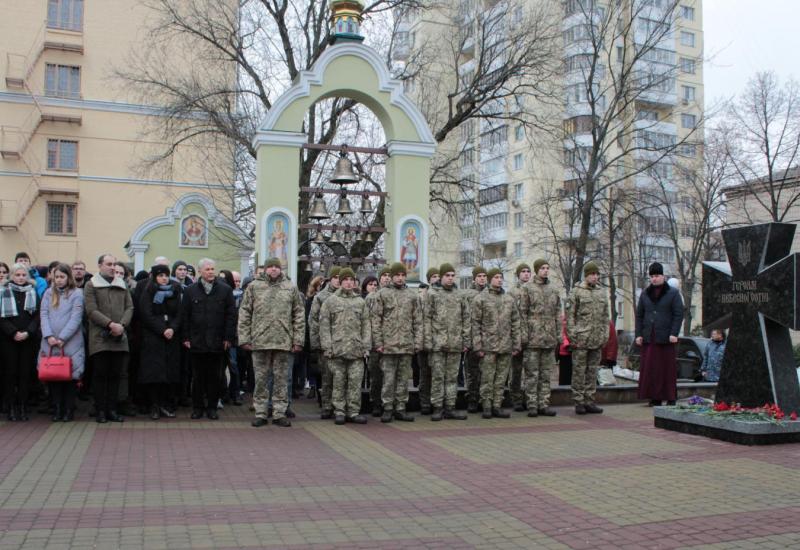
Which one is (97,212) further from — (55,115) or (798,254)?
(798,254)

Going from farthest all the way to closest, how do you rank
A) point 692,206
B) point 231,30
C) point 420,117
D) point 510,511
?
point 692,206, point 231,30, point 420,117, point 510,511

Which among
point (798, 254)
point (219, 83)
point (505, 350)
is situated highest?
point (219, 83)

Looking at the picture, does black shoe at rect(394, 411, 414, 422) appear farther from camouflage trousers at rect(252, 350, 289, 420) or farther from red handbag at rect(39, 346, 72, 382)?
red handbag at rect(39, 346, 72, 382)

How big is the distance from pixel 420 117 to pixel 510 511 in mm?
11562

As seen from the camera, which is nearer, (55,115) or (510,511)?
(510,511)

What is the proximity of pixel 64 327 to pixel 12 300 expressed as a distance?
737mm

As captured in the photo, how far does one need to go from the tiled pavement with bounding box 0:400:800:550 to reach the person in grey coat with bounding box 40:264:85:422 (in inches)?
21.5

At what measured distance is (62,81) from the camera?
122ft

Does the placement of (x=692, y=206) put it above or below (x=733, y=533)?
above

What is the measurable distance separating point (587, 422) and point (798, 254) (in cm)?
342

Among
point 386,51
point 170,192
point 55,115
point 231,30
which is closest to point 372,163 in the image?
point 386,51

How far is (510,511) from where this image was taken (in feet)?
19.7

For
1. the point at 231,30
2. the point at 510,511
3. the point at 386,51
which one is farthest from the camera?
the point at 386,51

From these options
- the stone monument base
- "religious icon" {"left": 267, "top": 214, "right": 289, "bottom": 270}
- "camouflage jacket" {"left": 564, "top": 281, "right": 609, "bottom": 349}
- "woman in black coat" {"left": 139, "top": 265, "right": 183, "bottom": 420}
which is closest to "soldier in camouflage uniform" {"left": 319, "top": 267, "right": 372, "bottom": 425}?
"woman in black coat" {"left": 139, "top": 265, "right": 183, "bottom": 420}
